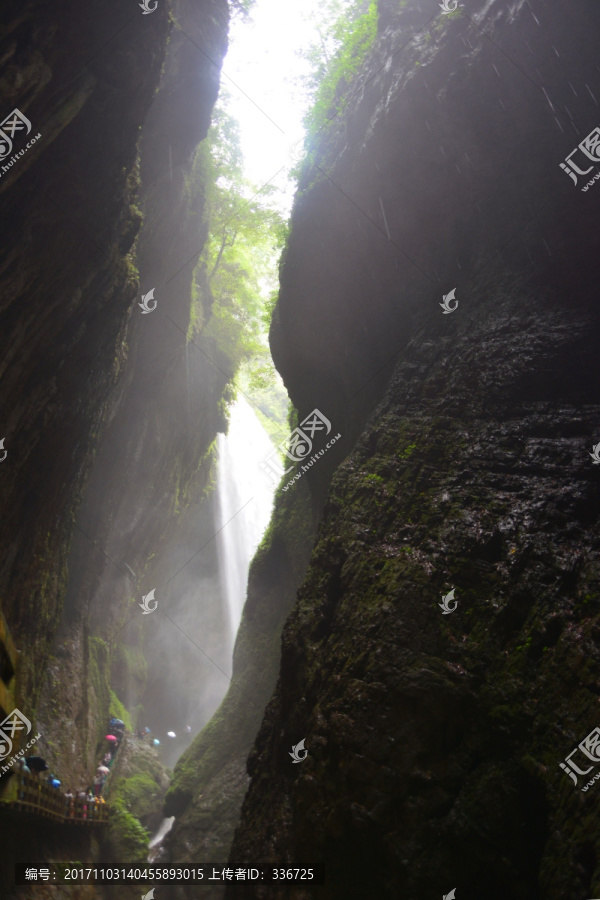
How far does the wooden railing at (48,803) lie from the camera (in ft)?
22.5

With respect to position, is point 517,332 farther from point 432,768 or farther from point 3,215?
point 3,215

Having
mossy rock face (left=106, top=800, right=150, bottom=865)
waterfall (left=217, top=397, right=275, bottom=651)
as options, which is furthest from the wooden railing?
waterfall (left=217, top=397, right=275, bottom=651)

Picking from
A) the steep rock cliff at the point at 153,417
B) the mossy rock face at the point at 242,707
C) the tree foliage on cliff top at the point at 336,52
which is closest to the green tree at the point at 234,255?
the steep rock cliff at the point at 153,417

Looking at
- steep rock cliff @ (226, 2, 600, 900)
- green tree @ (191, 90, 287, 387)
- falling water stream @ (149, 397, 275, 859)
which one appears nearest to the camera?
steep rock cliff @ (226, 2, 600, 900)

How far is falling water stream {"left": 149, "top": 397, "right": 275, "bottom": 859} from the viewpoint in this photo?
3556 cm

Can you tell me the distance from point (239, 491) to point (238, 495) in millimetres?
429

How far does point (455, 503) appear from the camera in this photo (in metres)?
6.65

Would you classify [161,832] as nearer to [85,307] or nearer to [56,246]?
[85,307]

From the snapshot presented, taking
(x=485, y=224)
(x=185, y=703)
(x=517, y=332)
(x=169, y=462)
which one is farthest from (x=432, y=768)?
(x=185, y=703)

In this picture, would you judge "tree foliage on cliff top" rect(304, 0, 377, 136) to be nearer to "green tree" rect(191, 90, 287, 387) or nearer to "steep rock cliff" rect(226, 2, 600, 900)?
"steep rock cliff" rect(226, 2, 600, 900)

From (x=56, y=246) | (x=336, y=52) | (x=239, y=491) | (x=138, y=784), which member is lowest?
(x=138, y=784)

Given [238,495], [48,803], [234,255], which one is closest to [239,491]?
[238,495]

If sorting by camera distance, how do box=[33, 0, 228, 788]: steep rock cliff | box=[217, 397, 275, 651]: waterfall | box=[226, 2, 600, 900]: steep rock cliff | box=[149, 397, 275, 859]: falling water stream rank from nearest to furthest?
1. box=[226, 2, 600, 900]: steep rock cliff
2. box=[33, 0, 228, 788]: steep rock cliff
3. box=[149, 397, 275, 859]: falling water stream
4. box=[217, 397, 275, 651]: waterfall

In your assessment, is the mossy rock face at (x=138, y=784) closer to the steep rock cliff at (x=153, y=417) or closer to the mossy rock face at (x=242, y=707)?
the steep rock cliff at (x=153, y=417)
